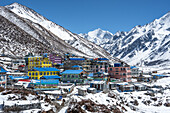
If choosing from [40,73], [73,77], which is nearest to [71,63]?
[73,77]

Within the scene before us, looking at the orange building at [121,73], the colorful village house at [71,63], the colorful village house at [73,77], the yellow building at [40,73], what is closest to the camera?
the colorful village house at [73,77]

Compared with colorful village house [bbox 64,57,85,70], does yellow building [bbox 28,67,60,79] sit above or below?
below

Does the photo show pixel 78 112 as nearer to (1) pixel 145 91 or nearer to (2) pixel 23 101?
(2) pixel 23 101

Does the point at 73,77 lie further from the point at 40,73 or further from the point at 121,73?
the point at 121,73

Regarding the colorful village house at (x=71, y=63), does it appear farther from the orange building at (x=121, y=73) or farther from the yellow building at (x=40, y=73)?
the orange building at (x=121, y=73)

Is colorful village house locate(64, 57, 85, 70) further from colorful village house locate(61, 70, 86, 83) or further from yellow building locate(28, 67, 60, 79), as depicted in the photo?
colorful village house locate(61, 70, 86, 83)

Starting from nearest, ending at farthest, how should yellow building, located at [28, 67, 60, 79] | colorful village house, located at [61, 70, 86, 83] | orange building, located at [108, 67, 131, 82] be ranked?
colorful village house, located at [61, 70, 86, 83] < yellow building, located at [28, 67, 60, 79] < orange building, located at [108, 67, 131, 82]

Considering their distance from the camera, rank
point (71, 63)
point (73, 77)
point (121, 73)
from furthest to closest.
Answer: point (71, 63), point (121, 73), point (73, 77)

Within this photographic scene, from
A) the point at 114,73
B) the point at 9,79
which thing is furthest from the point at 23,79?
the point at 114,73

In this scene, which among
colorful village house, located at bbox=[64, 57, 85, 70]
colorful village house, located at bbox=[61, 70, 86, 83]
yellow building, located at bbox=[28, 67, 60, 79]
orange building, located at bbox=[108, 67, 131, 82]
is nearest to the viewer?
colorful village house, located at bbox=[61, 70, 86, 83]

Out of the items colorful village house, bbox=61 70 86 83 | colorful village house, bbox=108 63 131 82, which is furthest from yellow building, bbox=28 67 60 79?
colorful village house, bbox=108 63 131 82

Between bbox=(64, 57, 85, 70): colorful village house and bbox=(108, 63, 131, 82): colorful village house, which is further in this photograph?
bbox=(64, 57, 85, 70): colorful village house

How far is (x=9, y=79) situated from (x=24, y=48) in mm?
92466

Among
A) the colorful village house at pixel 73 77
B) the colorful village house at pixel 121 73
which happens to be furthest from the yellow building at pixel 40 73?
the colorful village house at pixel 121 73
